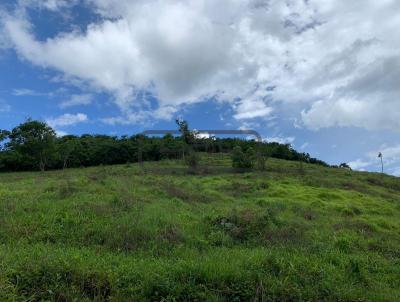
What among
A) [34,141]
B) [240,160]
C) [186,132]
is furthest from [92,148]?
[240,160]

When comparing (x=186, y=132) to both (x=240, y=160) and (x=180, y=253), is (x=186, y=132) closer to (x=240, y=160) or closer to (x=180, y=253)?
(x=240, y=160)

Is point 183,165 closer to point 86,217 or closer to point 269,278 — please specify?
point 86,217

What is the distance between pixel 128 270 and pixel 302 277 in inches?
136

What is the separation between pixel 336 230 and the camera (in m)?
13.3

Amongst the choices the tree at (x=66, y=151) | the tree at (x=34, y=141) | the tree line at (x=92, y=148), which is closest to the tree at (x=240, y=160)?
the tree line at (x=92, y=148)

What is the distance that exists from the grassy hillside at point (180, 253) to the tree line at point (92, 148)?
31713 millimetres

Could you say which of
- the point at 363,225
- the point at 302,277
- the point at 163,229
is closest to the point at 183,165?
the point at 363,225

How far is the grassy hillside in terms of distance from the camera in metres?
6.36

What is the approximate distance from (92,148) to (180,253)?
60124 mm

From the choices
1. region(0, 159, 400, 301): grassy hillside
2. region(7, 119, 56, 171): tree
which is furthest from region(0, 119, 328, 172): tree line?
region(0, 159, 400, 301): grassy hillside

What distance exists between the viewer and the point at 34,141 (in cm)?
5431

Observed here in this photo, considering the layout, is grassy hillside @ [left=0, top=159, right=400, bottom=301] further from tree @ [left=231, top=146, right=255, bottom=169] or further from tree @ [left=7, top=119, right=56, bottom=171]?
tree @ [left=7, top=119, right=56, bottom=171]

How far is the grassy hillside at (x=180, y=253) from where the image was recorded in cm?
636

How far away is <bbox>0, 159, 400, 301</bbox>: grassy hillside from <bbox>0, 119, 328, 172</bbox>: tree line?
1249 inches
